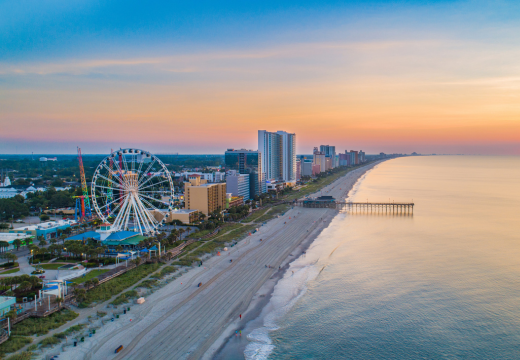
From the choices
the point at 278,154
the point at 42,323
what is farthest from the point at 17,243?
the point at 278,154

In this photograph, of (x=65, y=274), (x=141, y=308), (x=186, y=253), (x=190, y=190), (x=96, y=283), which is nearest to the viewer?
(x=141, y=308)

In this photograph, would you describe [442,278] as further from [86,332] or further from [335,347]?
[86,332]

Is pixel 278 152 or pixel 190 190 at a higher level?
pixel 278 152

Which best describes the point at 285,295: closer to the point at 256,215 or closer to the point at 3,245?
the point at 3,245

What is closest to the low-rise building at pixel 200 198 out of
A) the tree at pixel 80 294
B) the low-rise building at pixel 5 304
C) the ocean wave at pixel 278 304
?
the ocean wave at pixel 278 304

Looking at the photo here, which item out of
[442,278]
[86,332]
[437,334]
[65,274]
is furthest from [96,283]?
[442,278]

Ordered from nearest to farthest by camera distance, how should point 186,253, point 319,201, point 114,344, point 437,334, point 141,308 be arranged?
point 114,344 < point 437,334 < point 141,308 < point 186,253 < point 319,201

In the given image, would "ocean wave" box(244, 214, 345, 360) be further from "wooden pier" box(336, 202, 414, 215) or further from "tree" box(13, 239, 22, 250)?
"wooden pier" box(336, 202, 414, 215)
